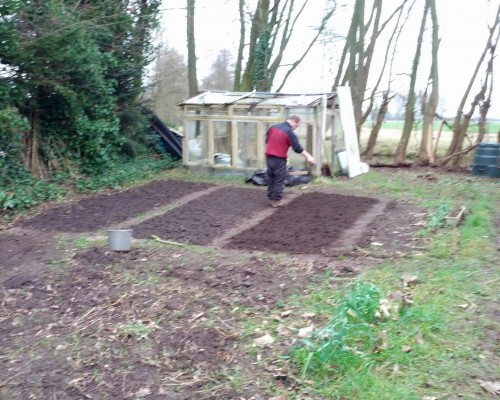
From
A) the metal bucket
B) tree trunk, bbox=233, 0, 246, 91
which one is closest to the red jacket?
the metal bucket

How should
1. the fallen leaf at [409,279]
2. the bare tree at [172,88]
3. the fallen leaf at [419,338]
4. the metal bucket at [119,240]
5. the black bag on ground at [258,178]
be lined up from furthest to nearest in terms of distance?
the bare tree at [172,88], the black bag on ground at [258,178], the metal bucket at [119,240], the fallen leaf at [409,279], the fallen leaf at [419,338]

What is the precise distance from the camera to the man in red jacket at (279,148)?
10.0 meters

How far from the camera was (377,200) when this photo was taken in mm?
10969

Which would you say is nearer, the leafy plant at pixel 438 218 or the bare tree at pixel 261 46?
the leafy plant at pixel 438 218

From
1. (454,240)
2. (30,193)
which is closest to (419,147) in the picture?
(454,240)

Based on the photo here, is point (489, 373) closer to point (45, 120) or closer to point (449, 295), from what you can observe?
point (449, 295)

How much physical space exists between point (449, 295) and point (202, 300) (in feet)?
8.12

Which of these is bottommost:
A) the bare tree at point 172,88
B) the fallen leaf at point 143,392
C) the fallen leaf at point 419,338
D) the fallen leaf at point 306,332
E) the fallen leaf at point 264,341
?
the fallen leaf at point 143,392

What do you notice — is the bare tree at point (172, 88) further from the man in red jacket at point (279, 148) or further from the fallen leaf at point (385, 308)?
the fallen leaf at point (385, 308)

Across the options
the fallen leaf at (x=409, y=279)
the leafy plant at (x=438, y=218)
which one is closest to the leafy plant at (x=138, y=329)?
the fallen leaf at (x=409, y=279)

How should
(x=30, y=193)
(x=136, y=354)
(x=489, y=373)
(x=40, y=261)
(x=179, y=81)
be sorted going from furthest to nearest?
(x=179, y=81) → (x=30, y=193) → (x=40, y=261) → (x=136, y=354) → (x=489, y=373)

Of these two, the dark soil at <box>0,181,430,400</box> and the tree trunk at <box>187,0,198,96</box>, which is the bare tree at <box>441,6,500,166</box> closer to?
the dark soil at <box>0,181,430,400</box>

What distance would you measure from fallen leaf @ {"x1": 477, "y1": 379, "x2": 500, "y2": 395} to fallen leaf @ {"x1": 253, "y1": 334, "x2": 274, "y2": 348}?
5.55 feet

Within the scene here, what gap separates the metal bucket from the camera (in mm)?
7223
